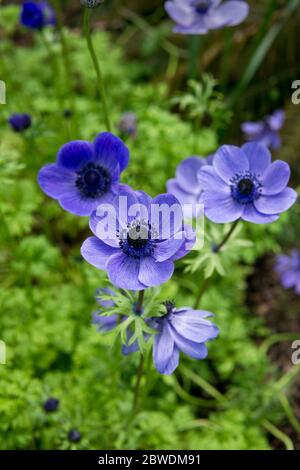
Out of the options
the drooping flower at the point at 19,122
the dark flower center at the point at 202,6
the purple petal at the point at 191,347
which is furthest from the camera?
the dark flower center at the point at 202,6

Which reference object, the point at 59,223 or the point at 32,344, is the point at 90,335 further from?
the point at 59,223

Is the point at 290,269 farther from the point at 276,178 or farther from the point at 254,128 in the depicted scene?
the point at 276,178

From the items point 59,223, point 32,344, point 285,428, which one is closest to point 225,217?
point 32,344

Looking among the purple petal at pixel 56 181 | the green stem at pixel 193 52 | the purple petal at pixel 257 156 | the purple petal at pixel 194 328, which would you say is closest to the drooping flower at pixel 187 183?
the purple petal at pixel 257 156

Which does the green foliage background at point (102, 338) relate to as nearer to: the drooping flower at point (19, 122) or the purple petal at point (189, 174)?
the drooping flower at point (19, 122)

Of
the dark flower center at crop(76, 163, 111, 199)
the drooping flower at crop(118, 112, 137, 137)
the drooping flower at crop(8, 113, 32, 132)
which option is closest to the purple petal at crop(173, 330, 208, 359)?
the dark flower center at crop(76, 163, 111, 199)

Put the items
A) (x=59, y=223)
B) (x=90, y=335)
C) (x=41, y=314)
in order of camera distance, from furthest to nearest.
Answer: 1. (x=59, y=223)
2. (x=41, y=314)
3. (x=90, y=335)
